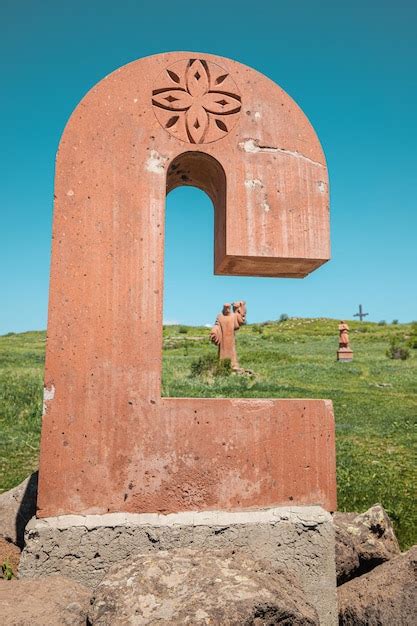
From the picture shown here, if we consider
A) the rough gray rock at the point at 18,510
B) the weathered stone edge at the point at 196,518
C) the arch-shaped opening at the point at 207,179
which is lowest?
the rough gray rock at the point at 18,510

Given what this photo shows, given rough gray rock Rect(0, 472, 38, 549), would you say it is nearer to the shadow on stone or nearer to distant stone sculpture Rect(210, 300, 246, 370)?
the shadow on stone

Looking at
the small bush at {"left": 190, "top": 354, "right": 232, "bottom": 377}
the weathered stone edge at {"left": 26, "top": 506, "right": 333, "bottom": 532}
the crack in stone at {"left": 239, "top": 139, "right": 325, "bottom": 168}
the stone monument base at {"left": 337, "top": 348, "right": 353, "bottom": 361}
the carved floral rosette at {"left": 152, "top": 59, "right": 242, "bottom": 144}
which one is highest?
the carved floral rosette at {"left": 152, "top": 59, "right": 242, "bottom": 144}

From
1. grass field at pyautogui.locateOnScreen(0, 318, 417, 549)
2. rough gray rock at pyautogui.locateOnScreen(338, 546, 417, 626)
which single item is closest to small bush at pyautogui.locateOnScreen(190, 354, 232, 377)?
grass field at pyautogui.locateOnScreen(0, 318, 417, 549)

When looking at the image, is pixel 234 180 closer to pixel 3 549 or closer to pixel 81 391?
pixel 81 391

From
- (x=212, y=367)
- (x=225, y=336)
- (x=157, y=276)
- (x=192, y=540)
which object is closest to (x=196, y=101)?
(x=157, y=276)

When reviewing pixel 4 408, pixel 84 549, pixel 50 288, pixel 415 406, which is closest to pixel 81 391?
→ pixel 50 288

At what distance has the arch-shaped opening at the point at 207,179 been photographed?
322cm

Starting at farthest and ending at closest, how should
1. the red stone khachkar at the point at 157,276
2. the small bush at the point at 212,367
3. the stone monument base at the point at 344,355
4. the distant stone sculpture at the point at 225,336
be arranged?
the stone monument base at the point at 344,355 → the distant stone sculpture at the point at 225,336 → the small bush at the point at 212,367 → the red stone khachkar at the point at 157,276

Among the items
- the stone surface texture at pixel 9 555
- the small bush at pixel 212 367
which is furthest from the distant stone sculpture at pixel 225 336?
the stone surface texture at pixel 9 555

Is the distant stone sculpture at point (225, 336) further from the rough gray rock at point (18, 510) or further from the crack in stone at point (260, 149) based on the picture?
the crack in stone at point (260, 149)

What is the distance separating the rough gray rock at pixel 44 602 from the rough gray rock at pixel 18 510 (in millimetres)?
1084

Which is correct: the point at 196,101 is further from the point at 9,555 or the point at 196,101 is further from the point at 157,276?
the point at 9,555

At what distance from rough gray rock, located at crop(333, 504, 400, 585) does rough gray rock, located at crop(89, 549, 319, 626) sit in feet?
3.05

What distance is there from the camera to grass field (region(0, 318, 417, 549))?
226 inches
